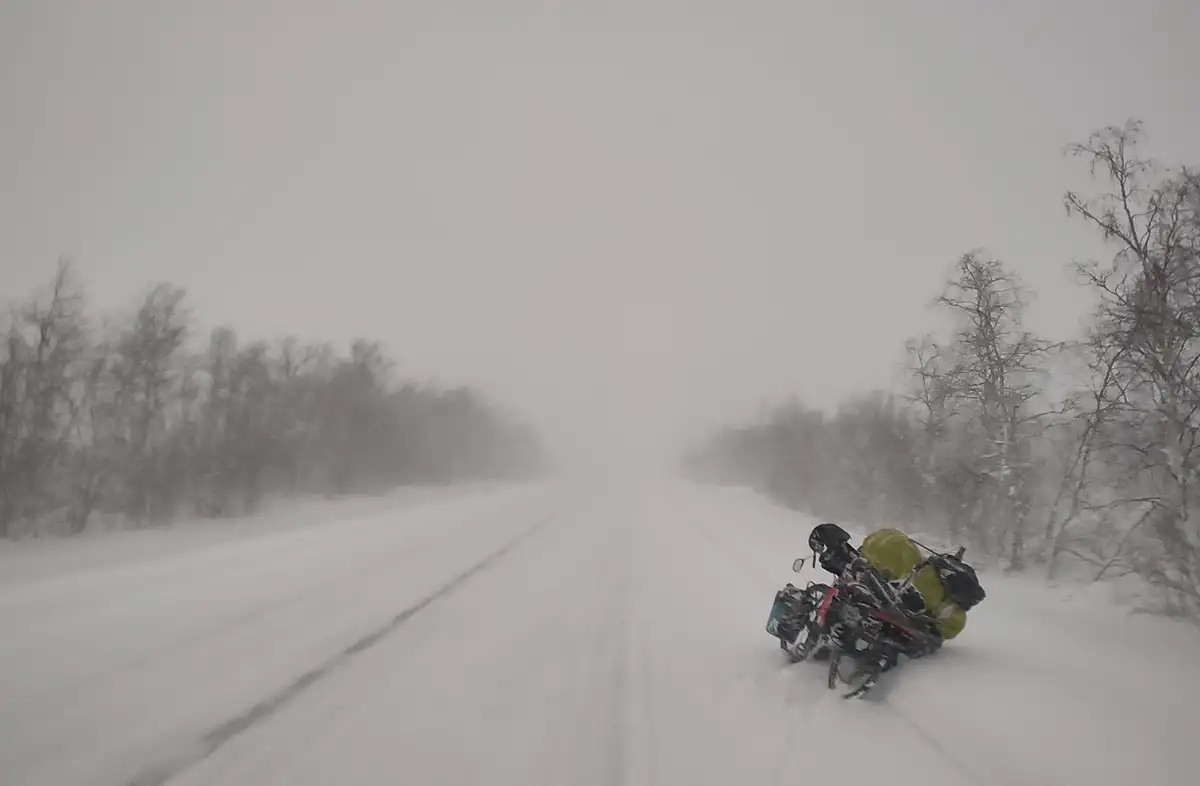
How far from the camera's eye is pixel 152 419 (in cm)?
1944

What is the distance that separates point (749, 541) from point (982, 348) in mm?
7166

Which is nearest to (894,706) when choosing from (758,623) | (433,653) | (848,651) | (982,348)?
(848,651)

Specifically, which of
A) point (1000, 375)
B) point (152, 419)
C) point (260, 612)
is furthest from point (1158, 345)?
point (152, 419)

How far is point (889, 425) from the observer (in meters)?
20.9

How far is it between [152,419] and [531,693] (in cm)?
2115

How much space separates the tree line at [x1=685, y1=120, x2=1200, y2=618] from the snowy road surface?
7.78ft

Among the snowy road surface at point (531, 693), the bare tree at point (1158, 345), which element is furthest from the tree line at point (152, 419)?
the bare tree at point (1158, 345)

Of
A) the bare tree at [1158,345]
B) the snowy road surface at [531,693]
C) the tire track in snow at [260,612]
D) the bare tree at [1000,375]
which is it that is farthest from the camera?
the bare tree at [1000,375]

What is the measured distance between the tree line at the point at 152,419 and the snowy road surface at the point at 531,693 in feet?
34.2

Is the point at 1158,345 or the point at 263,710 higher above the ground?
the point at 1158,345

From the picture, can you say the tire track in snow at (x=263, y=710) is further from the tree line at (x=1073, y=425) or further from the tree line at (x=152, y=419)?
the tree line at (x=152, y=419)

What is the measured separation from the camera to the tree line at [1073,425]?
7422mm

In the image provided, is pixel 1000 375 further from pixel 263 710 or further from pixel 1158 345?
pixel 263 710

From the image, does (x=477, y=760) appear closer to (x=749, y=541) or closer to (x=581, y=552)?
(x=581, y=552)
